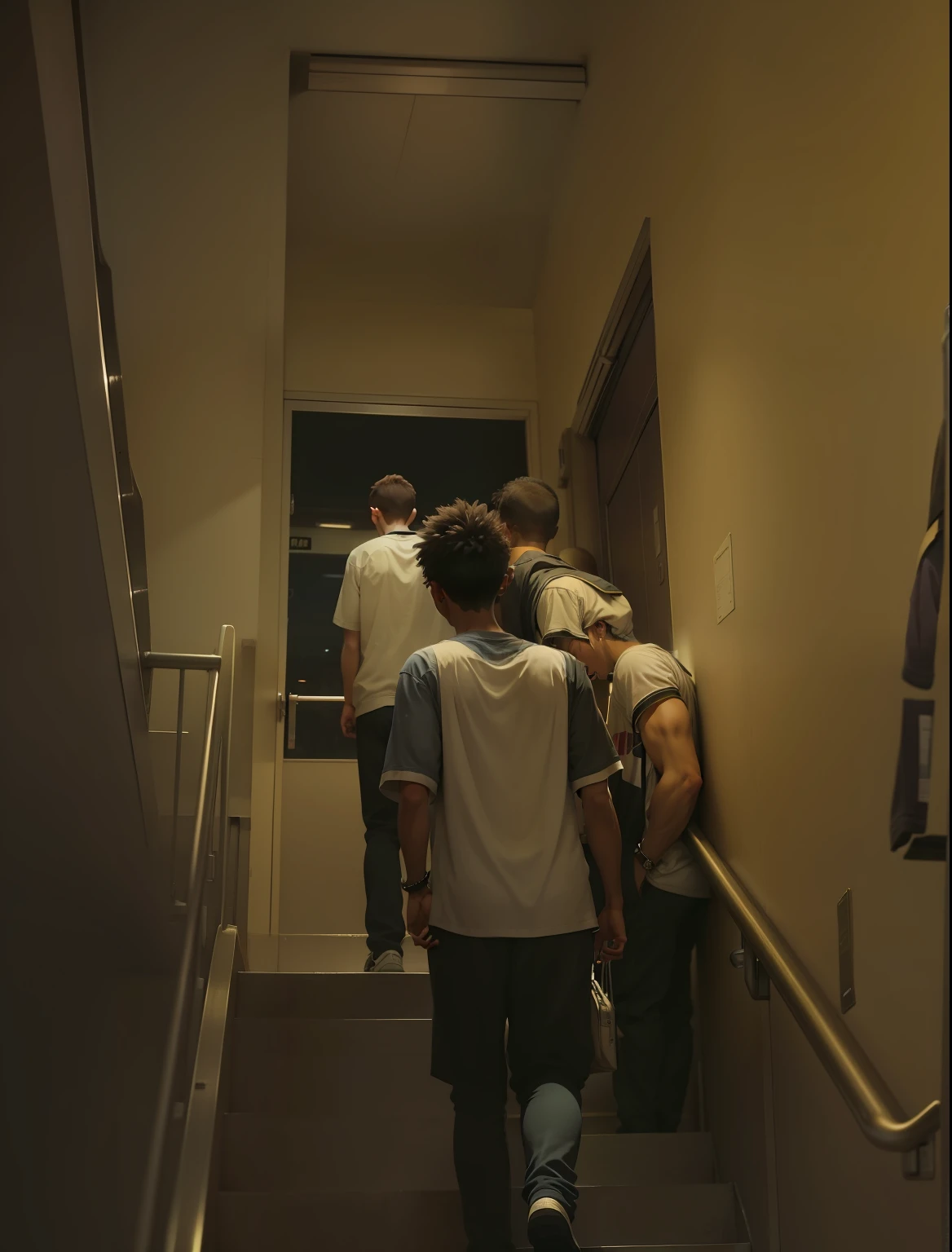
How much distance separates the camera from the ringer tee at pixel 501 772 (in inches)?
98.0

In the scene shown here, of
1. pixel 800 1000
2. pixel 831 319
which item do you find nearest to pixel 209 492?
pixel 831 319

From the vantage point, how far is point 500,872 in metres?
2.50

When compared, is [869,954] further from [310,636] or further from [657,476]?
[310,636]

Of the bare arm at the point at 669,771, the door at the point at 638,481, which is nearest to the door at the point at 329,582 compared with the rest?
the door at the point at 638,481

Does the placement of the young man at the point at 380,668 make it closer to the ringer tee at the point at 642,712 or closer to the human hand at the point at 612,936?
the ringer tee at the point at 642,712

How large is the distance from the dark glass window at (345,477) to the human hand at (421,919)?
11.2ft

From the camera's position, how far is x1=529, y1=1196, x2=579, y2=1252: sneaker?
2.15 metres

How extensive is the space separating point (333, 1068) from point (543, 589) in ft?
4.79

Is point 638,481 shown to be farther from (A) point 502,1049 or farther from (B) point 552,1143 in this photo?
(B) point 552,1143

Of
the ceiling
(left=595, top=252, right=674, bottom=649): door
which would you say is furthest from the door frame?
(left=595, top=252, right=674, bottom=649): door

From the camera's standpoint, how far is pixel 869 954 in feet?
7.31

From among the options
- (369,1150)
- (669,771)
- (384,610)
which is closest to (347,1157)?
(369,1150)

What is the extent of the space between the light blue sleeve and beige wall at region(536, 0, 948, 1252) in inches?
30.2

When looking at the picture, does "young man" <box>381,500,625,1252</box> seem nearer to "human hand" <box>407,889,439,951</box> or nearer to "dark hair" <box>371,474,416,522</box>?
"human hand" <box>407,889,439,951</box>
